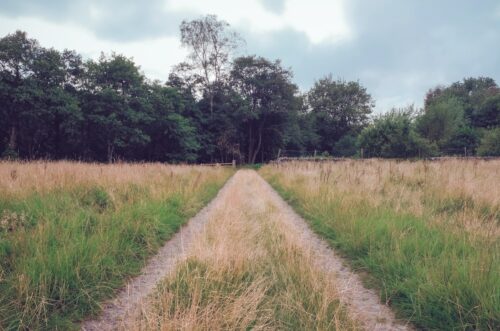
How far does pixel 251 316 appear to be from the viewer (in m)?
2.51

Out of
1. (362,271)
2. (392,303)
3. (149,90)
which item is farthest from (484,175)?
(149,90)

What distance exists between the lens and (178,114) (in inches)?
1638

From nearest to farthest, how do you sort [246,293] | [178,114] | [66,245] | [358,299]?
[246,293], [358,299], [66,245], [178,114]

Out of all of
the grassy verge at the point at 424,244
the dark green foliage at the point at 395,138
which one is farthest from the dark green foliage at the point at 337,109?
the grassy verge at the point at 424,244

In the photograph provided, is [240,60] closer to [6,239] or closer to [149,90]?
[149,90]

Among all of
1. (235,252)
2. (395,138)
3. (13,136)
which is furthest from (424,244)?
(13,136)

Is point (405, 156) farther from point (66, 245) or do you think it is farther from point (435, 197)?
point (66, 245)

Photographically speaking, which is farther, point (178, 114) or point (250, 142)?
point (250, 142)

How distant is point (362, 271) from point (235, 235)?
1970 mm

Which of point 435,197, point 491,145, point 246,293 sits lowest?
point 246,293

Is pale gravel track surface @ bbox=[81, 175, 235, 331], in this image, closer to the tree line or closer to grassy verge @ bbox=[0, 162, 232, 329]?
grassy verge @ bbox=[0, 162, 232, 329]

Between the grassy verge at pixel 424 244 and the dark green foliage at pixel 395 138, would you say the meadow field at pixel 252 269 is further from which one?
the dark green foliage at pixel 395 138

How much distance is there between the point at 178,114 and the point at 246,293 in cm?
4082

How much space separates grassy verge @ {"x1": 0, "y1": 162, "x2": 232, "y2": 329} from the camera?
8.93 ft
